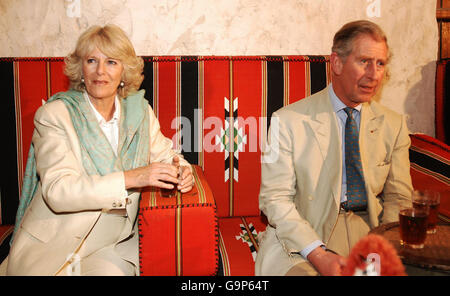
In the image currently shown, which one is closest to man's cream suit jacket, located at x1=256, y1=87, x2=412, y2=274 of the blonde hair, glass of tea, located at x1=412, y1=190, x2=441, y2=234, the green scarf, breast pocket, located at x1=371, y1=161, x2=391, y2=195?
breast pocket, located at x1=371, y1=161, x2=391, y2=195

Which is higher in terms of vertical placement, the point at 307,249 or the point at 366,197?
the point at 366,197

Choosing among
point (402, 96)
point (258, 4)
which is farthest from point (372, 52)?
point (402, 96)

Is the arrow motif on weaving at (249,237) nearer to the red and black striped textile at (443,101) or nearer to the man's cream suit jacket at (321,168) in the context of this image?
the man's cream suit jacket at (321,168)

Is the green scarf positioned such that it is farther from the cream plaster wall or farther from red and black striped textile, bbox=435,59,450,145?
red and black striped textile, bbox=435,59,450,145

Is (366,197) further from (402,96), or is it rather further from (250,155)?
(402,96)

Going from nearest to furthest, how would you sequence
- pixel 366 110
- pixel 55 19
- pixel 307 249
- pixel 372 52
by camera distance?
pixel 307 249
pixel 372 52
pixel 366 110
pixel 55 19

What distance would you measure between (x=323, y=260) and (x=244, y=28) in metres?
1.48

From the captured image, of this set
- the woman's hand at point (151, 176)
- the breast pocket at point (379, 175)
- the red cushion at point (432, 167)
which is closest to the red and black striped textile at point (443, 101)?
the red cushion at point (432, 167)

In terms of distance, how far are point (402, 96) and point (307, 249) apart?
1.61 m

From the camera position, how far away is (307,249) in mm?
1409

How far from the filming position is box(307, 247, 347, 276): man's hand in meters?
1.30

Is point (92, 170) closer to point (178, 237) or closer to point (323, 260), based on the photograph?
Result: point (178, 237)

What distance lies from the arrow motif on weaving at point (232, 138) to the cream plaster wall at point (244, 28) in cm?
49

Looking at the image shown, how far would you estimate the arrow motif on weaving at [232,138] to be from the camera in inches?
81.1
